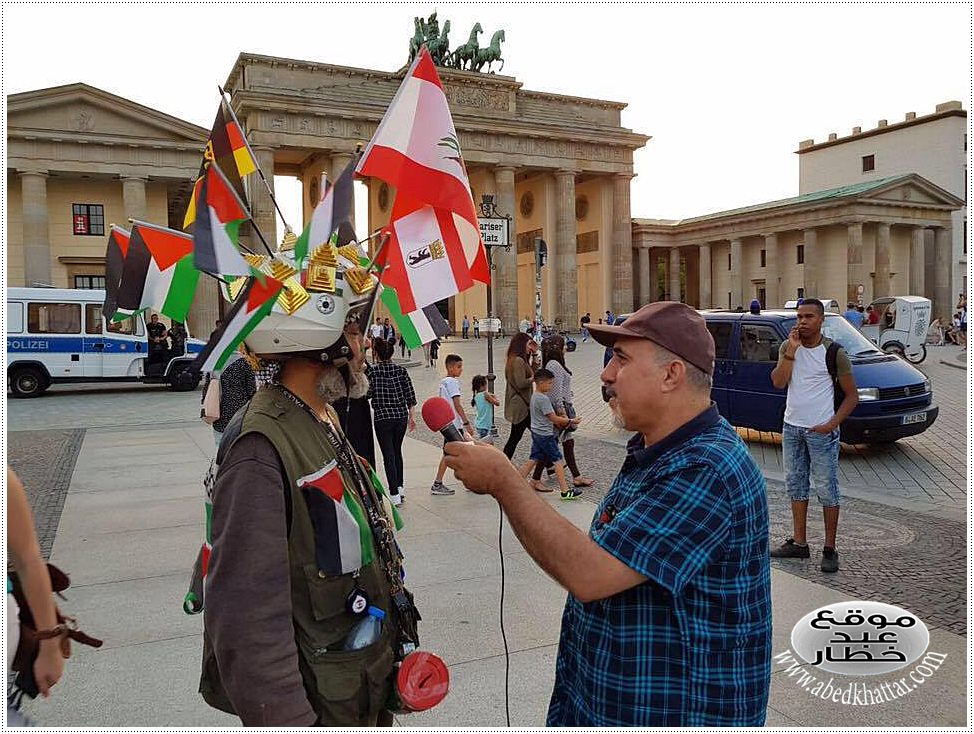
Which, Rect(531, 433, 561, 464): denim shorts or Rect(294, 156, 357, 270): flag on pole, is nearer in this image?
Rect(294, 156, 357, 270): flag on pole

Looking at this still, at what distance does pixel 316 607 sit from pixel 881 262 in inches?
2299

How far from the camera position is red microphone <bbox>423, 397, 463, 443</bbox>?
2.10 m

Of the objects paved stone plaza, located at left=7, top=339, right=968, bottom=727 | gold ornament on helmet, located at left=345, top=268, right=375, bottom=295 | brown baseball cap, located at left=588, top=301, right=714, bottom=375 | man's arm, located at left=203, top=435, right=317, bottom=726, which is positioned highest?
gold ornament on helmet, located at left=345, top=268, right=375, bottom=295

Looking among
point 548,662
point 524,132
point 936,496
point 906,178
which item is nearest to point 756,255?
point 906,178

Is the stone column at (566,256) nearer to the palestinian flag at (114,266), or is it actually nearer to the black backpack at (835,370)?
the black backpack at (835,370)

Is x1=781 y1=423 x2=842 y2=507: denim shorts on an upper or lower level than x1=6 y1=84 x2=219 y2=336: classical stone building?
lower

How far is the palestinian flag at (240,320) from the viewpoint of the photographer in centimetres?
199

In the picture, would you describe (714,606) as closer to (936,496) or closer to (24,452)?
(936,496)

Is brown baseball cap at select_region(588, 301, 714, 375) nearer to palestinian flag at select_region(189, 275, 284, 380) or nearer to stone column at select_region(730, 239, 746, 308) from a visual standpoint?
palestinian flag at select_region(189, 275, 284, 380)

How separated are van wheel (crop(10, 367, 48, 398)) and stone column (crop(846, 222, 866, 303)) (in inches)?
1840

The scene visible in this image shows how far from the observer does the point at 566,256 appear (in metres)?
57.3

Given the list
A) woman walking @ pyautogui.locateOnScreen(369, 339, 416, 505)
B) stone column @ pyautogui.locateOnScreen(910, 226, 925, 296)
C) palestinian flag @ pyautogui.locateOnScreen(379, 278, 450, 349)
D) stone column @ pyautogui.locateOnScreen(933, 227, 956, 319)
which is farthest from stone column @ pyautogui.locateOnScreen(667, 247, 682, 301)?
palestinian flag @ pyautogui.locateOnScreen(379, 278, 450, 349)

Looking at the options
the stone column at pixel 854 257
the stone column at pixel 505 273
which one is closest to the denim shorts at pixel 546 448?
the stone column at pixel 505 273

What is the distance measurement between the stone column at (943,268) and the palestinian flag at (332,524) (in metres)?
63.1
